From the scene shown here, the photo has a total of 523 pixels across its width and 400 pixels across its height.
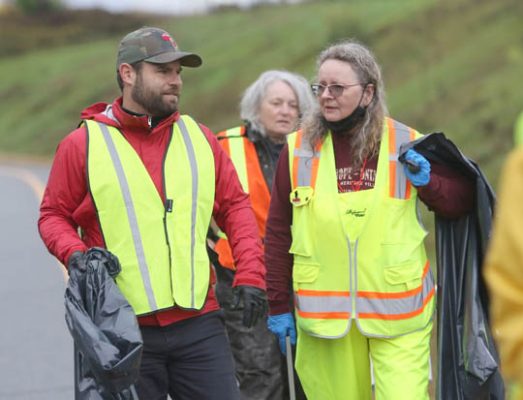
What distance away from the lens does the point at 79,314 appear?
3.99m

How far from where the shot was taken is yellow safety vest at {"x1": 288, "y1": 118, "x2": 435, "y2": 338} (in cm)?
448

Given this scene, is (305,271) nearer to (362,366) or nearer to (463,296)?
(362,366)

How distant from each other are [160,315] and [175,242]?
0.29 metres

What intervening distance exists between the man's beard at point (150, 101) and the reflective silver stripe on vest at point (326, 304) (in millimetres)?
957

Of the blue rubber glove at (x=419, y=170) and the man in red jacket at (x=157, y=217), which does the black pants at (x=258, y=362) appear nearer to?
the man in red jacket at (x=157, y=217)

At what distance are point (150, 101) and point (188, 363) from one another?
104cm

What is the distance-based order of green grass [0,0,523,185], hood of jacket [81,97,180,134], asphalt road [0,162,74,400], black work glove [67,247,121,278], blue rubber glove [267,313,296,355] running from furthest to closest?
green grass [0,0,523,185]
asphalt road [0,162,74,400]
blue rubber glove [267,313,296,355]
hood of jacket [81,97,180,134]
black work glove [67,247,121,278]

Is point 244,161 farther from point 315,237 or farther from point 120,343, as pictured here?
point 120,343

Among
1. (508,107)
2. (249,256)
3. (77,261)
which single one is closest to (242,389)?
(249,256)

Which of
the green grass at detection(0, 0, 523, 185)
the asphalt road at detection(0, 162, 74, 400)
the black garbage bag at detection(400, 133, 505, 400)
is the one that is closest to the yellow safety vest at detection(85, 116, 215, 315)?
the black garbage bag at detection(400, 133, 505, 400)

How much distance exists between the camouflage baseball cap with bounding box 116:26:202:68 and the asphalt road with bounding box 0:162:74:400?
11.0 ft

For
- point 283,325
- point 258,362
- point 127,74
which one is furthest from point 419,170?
point 258,362

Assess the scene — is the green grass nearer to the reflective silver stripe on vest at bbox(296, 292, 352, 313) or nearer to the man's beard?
the man's beard

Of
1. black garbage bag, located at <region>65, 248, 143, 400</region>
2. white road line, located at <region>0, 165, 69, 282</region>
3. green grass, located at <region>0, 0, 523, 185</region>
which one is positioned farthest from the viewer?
white road line, located at <region>0, 165, 69, 282</region>
